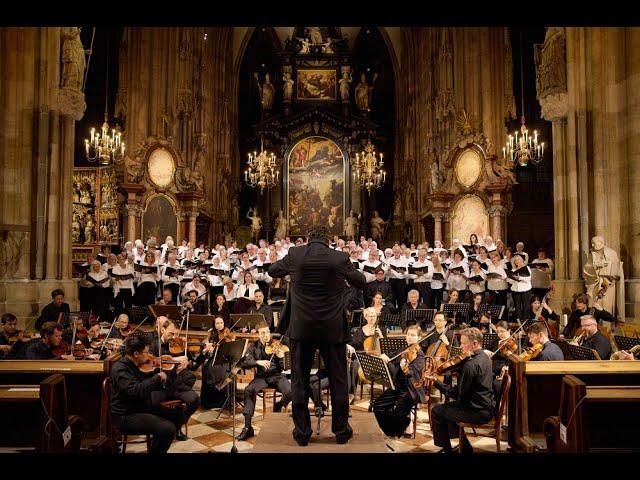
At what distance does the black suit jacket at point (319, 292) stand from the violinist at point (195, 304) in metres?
6.43

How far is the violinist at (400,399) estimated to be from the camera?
576 cm

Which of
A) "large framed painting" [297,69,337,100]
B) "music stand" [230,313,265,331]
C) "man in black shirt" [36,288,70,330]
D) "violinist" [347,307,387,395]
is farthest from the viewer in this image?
"large framed painting" [297,69,337,100]

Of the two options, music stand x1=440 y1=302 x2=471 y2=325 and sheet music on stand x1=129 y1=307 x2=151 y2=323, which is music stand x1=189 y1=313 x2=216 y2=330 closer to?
sheet music on stand x1=129 y1=307 x2=151 y2=323

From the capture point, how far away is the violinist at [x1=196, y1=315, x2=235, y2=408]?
22.1ft

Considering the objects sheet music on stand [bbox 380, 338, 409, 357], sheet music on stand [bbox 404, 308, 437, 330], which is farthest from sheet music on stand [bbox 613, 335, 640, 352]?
sheet music on stand [bbox 404, 308, 437, 330]

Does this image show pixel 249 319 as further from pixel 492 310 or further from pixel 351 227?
pixel 351 227

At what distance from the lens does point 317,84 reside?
1094 inches

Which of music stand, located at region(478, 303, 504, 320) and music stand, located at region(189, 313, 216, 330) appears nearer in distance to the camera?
music stand, located at region(189, 313, 216, 330)

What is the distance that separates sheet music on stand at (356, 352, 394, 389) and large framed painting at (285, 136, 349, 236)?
66.0 ft

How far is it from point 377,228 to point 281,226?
455 cm

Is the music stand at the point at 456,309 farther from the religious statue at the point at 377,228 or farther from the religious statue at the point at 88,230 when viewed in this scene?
the religious statue at the point at 377,228
